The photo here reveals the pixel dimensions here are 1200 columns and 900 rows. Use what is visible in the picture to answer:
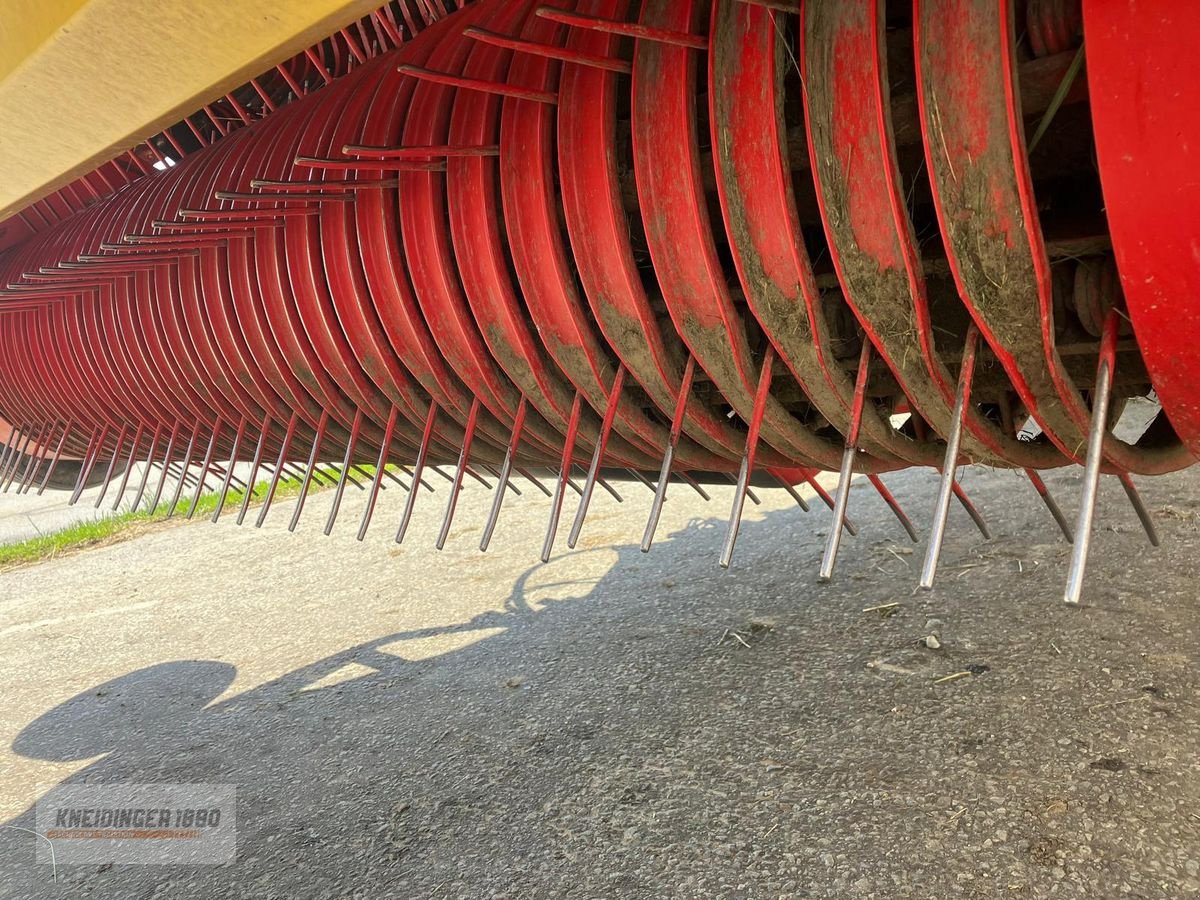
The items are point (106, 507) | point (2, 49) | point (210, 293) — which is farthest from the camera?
point (106, 507)

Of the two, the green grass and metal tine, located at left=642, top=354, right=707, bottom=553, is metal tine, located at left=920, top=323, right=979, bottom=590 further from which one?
the green grass

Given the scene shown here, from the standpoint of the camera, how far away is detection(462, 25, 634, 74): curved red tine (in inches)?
38.0

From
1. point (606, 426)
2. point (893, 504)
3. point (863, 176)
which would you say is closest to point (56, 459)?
point (606, 426)

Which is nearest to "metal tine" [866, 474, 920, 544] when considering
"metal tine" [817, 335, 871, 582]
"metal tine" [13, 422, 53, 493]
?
"metal tine" [817, 335, 871, 582]

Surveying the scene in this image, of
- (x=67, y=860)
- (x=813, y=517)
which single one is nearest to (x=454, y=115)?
(x=67, y=860)

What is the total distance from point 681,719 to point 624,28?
178cm

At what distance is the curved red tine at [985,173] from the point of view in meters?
0.74

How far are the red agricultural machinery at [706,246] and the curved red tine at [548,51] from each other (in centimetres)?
1

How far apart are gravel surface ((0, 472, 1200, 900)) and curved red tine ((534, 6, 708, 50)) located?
4.80ft

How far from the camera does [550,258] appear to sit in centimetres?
125

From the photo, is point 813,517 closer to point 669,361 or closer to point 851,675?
point 851,675

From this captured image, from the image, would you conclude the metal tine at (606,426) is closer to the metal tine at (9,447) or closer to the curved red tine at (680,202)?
the curved red tine at (680,202)

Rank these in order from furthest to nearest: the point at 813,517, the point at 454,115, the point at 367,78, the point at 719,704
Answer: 1. the point at 813,517
2. the point at 719,704
3. the point at 367,78
4. the point at 454,115

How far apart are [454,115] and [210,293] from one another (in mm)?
861
